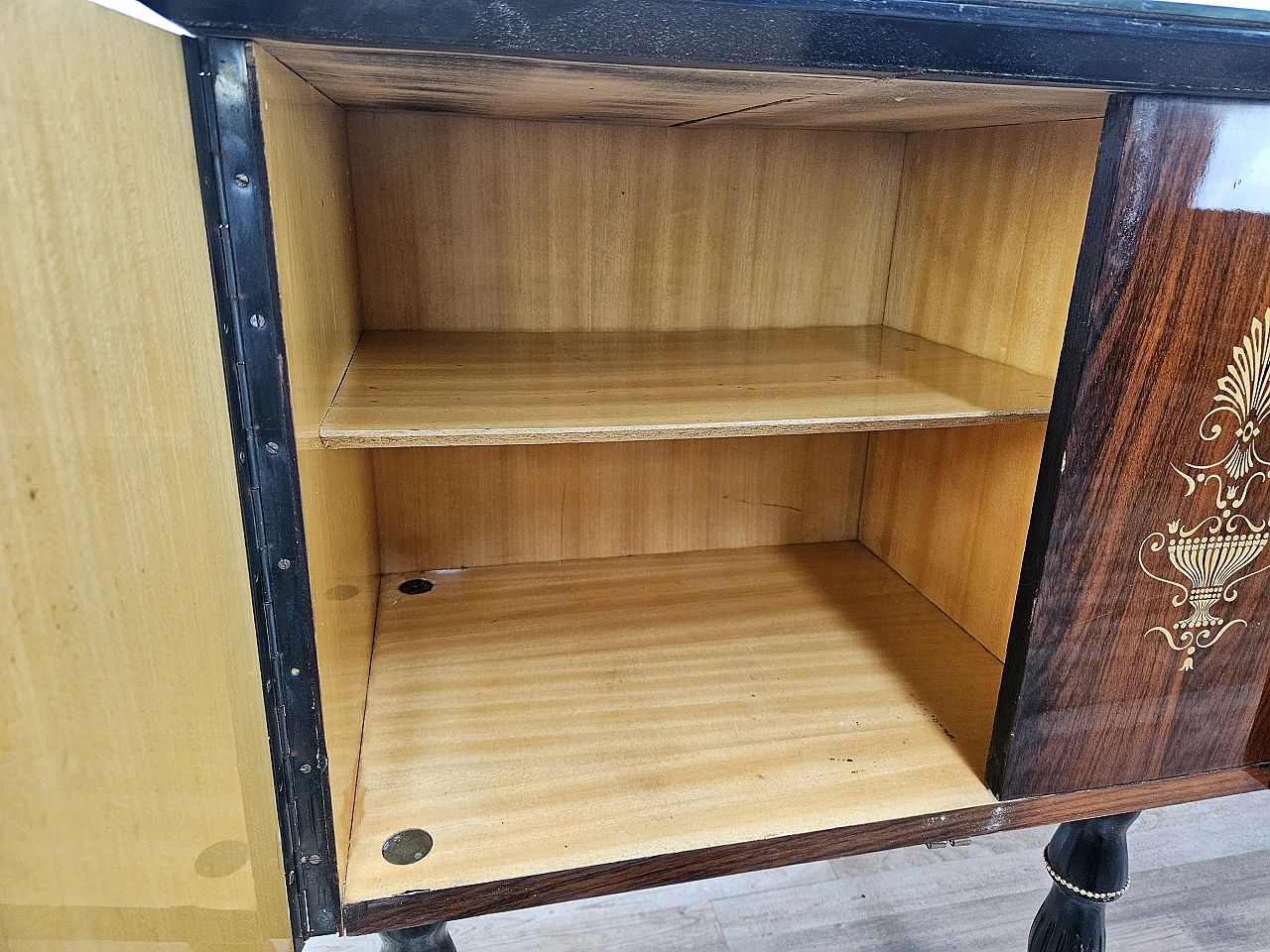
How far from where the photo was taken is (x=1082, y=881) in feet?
3.28

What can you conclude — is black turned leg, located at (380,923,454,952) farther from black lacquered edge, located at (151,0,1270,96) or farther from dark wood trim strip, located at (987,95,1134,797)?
black lacquered edge, located at (151,0,1270,96)

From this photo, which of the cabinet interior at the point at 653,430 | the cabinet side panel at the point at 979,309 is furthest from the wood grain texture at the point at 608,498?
the cabinet side panel at the point at 979,309

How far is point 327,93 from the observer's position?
83 centimetres

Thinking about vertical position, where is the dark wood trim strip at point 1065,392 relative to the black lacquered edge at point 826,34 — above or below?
below

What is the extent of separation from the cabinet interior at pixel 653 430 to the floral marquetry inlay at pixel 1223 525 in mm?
152

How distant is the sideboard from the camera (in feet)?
1.53

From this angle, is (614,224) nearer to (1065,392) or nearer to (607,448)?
(607,448)

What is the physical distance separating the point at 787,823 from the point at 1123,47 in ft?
2.11

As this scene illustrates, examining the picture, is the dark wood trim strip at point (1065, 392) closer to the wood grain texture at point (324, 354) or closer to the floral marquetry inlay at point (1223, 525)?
the floral marquetry inlay at point (1223, 525)

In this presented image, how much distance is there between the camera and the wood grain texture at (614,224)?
1057mm

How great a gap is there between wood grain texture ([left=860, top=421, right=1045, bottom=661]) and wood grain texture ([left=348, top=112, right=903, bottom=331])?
231 mm

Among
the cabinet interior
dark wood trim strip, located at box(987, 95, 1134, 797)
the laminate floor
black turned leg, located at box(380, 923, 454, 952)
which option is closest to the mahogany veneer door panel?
dark wood trim strip, located at box(987, 95, 1134, 797)

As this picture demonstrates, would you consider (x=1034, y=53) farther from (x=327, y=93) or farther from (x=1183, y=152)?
(x=327, y=93)

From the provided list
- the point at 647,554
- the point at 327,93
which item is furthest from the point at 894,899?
the point at 327,93
